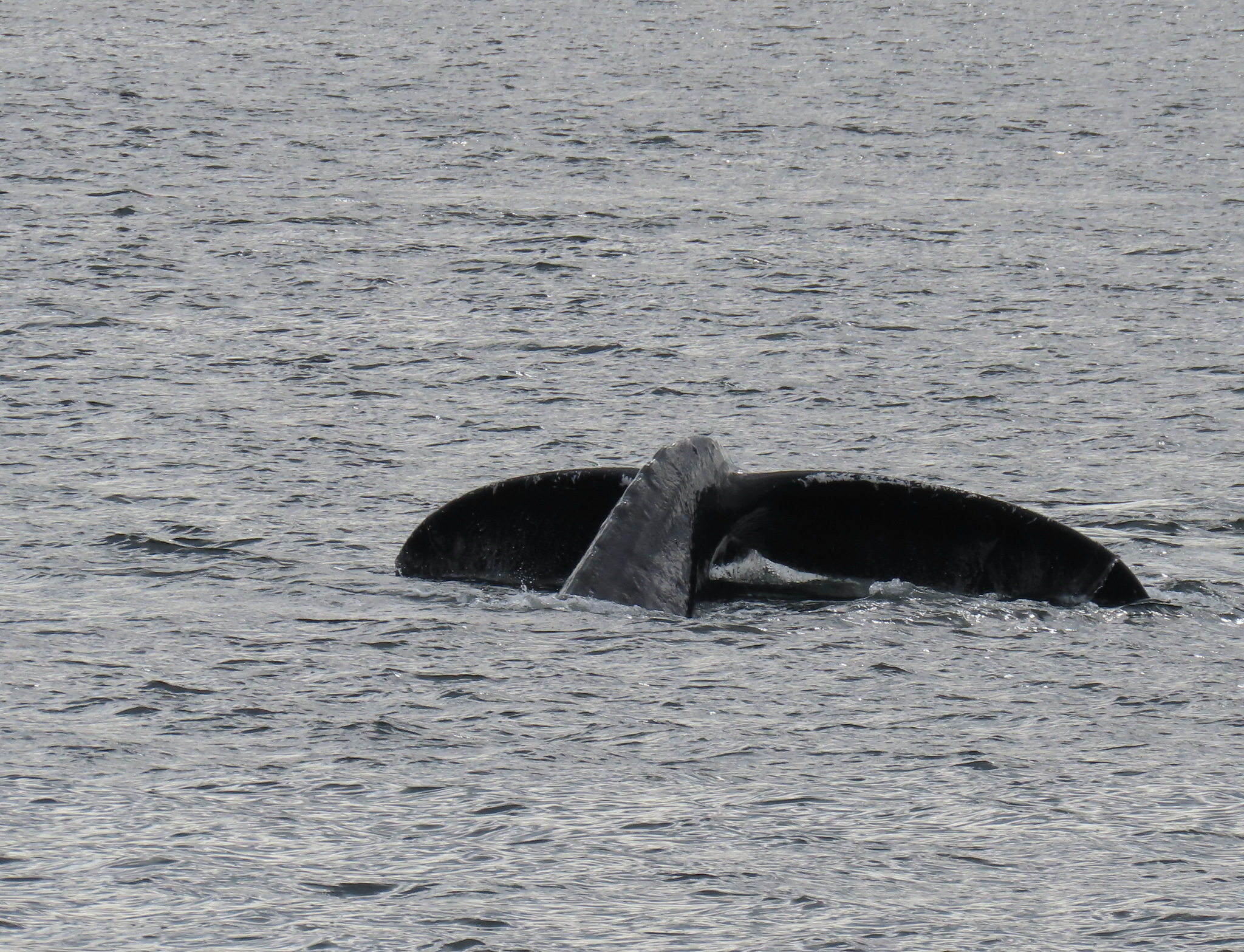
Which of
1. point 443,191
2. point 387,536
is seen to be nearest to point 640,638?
point 387,536

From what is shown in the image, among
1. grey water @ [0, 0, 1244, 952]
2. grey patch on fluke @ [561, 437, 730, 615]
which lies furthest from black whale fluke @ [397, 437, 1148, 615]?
grey water @ [0, 0, 1244, 952]

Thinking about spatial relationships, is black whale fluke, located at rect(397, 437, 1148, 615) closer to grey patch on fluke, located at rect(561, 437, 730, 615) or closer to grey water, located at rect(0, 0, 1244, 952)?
grey patch on fluke, located at rect(561, 437, 730, 615)

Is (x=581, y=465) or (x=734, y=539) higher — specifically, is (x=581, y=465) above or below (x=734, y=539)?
below

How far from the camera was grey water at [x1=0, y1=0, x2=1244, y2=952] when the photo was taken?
4.37 meters

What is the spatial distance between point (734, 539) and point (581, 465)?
1852 mm

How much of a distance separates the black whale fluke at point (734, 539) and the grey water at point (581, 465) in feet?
0.40

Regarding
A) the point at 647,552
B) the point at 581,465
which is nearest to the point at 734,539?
the point at 647,552

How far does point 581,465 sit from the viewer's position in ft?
28.3

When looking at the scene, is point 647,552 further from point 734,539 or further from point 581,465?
point 581,465

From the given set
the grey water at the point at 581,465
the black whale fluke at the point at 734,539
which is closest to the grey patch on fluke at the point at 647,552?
the black whale fluke at the point at 734,539

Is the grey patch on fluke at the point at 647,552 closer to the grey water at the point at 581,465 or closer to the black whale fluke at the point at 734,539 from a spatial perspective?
the black whale fluke at the point at 734,539

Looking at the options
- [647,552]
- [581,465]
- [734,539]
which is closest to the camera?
[647,552]

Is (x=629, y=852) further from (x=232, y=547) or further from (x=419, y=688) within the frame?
(x=232, y=547)

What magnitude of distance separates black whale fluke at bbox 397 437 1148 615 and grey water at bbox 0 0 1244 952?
0.12 metres
